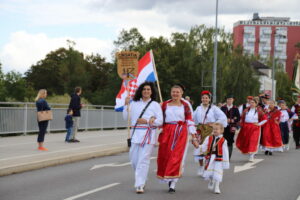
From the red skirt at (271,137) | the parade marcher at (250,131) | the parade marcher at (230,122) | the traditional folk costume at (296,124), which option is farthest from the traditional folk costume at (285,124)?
the parade marcher at (230,122)

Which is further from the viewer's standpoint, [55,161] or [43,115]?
[43,115]

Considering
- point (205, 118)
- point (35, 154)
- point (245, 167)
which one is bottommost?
point (245, 167)

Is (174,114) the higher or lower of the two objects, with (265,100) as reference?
lower

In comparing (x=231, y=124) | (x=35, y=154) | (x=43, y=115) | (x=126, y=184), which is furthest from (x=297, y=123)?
(x=126, y=184)

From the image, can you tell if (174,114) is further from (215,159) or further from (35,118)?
(35,118)

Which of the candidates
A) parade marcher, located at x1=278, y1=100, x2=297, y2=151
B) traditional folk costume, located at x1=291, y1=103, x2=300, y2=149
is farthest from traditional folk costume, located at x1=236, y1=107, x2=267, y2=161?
traditional folk costume, located at x1=291, y1=103, x2=300, y2=149

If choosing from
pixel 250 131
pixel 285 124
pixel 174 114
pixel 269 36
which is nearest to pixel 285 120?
pixel 285 124

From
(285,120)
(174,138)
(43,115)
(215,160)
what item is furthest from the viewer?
(285,120)

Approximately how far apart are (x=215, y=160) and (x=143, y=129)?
135cm

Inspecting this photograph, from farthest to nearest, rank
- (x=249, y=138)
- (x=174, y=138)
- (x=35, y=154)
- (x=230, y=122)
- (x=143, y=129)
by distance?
(x=249, y=138) → (x=230, y=122) → (x=35, y=154) → (x=174, y=138) → (x=143, y=129)

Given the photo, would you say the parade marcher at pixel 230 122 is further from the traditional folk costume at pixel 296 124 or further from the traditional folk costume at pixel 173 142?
the traditional folk costume at pixel 296 124

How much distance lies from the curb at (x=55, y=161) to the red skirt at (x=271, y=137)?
457cm

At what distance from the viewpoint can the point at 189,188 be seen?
9.36 meters

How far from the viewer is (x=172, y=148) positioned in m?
8.93
